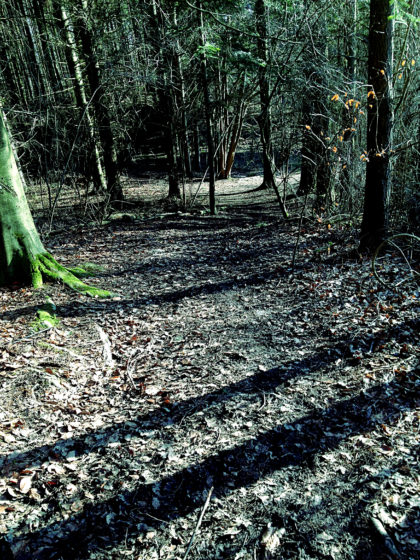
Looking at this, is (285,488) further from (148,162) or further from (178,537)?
(148,162)

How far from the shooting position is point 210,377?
4785 mm

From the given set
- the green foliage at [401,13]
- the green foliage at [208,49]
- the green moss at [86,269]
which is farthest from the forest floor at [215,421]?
the green foliage at [208,49]

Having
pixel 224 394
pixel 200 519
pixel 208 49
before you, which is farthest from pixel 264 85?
pixel 200 519

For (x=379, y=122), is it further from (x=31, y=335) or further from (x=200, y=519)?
(x=200, y=519)

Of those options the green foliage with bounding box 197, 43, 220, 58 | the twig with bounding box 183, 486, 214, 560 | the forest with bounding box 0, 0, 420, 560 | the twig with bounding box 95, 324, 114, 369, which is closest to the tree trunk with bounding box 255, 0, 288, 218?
the forest with bounding box 0, 0, 420, 560

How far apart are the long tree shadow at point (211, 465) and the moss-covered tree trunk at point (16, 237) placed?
3542mm

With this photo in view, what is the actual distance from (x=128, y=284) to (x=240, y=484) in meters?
5.10

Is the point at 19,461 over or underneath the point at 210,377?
over

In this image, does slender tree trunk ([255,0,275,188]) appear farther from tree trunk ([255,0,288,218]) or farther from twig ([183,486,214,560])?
twig ([183,486,214,560])

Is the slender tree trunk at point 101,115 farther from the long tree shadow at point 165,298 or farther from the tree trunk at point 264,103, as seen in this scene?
the long tree shadow at point 165,298

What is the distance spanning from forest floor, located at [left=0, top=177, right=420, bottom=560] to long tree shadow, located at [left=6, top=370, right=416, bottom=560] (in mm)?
14

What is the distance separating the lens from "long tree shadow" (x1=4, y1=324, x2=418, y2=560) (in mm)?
2852

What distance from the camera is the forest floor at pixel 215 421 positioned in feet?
9.43

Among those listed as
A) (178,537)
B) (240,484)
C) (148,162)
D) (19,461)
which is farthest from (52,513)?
(148,162)
